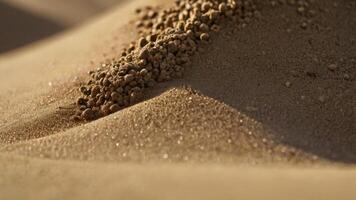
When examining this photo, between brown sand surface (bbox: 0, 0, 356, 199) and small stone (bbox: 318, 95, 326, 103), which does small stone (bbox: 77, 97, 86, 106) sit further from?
small stone (bbox: 318, 95, 326, 103)

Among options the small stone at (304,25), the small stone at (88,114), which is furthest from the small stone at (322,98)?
the small stone at (88,114)

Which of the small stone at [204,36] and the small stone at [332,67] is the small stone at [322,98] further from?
the small stone at [204,36]

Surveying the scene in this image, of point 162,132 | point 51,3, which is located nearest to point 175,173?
point 162,132

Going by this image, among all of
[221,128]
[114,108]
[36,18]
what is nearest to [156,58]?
[114,108]

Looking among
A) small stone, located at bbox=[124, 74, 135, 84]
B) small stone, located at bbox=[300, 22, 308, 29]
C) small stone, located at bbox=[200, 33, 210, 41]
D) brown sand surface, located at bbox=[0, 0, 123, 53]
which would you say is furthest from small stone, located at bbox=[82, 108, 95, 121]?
brown sand surface, located at bbox=[0, 0, 123, 53]

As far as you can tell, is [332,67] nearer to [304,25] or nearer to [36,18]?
[304,25]

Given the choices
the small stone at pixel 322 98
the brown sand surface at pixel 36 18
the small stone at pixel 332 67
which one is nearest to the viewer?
the small stone at pixel 322 98
